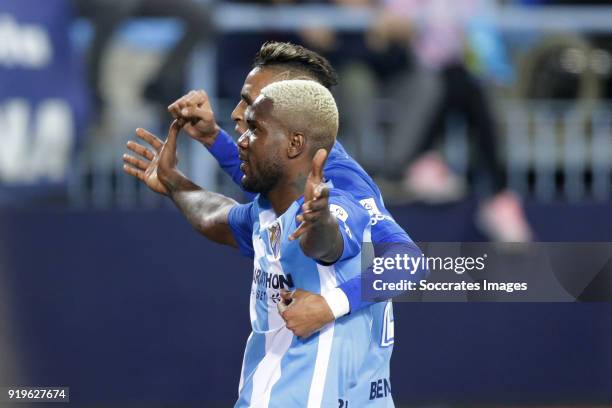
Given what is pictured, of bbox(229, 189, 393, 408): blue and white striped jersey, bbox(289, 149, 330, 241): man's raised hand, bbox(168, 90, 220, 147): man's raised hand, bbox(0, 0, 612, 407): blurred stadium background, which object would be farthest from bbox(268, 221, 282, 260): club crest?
bbox(0, 0, 612, 407): blurred stadium background

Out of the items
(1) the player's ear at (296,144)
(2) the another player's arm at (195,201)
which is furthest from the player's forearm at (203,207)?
(1) the player's ear at (296,144)

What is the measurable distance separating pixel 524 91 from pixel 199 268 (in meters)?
2.57

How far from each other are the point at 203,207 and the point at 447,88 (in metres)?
3.93

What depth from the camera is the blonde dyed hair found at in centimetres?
399

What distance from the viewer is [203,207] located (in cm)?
496

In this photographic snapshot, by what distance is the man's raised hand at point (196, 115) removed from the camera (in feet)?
16.1

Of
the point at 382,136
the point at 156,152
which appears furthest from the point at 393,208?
the point at 156,152

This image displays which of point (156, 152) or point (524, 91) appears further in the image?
point (524, 91)

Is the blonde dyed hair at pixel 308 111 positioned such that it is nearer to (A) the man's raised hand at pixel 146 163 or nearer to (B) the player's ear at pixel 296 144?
(B) the player's ear at pixel 296 144

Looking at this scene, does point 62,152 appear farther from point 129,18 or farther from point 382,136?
point 382,136

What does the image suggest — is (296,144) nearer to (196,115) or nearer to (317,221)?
(317,221)

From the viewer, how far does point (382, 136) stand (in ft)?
28.6

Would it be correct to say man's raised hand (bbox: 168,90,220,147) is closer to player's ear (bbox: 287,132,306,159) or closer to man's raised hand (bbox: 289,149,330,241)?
player's ear (bbox: 287,132,306,159)

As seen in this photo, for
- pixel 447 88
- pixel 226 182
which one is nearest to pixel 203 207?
pixel 226 182
